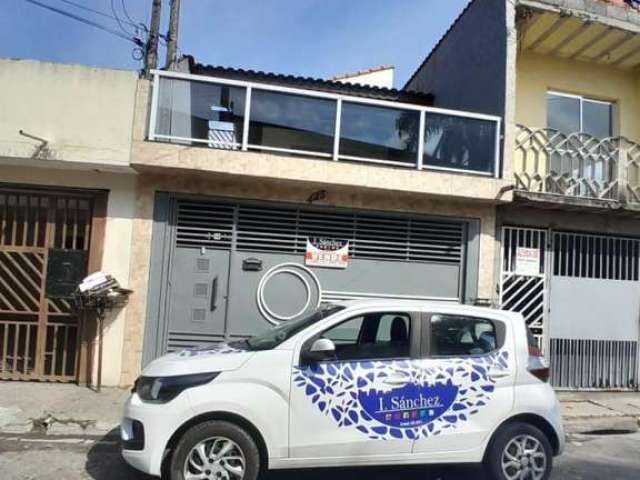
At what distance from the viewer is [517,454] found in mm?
4984

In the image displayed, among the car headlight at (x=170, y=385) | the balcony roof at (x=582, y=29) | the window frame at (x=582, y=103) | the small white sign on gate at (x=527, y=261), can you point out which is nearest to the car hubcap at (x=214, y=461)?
the car headlight at (x=170, y=385)

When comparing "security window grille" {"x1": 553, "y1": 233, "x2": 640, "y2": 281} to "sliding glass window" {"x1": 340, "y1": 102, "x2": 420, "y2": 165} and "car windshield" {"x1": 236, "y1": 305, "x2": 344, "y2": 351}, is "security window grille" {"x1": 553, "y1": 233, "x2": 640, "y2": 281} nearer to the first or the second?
"sliding glass window" {"x1": 340, "y1": 102, "x2": 420, "y2": 165}

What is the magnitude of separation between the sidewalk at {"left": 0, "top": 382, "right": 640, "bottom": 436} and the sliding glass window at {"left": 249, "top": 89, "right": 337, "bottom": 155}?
419cm

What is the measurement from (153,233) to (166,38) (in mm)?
6957

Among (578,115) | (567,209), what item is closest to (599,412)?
(567,209)

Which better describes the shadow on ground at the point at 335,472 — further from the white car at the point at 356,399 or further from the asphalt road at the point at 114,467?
the white car at the point at 356,399

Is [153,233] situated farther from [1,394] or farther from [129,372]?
[1,394]

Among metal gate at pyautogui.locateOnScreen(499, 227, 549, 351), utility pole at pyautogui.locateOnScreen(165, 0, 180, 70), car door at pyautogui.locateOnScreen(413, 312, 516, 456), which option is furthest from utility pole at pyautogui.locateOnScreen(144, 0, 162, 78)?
car door at pyautogui.locateOnScreen(413, 312, 516, 456)

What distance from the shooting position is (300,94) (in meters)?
8.80

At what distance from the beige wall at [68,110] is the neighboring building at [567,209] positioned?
5974mm

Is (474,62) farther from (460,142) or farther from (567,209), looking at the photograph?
(567,209)

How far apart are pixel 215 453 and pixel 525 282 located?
686 centimetres

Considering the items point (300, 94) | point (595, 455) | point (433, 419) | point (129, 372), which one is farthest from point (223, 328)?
point (595, 455)

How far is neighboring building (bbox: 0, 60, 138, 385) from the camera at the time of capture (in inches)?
321
